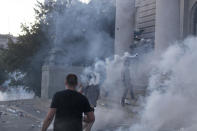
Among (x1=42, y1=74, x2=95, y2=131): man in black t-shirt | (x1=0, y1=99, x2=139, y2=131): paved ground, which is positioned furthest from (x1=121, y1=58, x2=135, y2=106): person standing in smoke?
(x1=42, y1=74, x2=95, y2=131): man in black t-shirt

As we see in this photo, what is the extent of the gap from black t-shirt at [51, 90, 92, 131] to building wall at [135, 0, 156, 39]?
39.9 ft

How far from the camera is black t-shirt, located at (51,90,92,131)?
14.3 ft

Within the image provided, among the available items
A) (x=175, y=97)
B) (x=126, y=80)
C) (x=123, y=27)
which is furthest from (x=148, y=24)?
(x=175, y=97)

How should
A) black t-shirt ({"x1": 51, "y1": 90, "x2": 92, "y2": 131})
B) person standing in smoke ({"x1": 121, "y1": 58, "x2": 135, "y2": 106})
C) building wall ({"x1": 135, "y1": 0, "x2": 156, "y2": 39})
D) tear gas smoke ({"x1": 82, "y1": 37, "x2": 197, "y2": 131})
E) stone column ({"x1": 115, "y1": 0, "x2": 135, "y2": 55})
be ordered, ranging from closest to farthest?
black t-shirt ({"x1": 51, "y1": 90, "x2": 92, "y2": 131}) → tear gas smoke ({"x1": 82, "y1": 37, "x2": 197, "y2": 131}) → person standing in smoke ({"x1": 121, "y1": 58, "x2": 135, "y2": 106}) → stone column ({"x1": 115, "y1": 0, "x2": 135, "y2": 55}) → building wall ({"x1": 135, "y1": 0, "x2": 156, "y2": 39})

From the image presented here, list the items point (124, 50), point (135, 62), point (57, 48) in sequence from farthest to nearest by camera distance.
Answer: point (57, 48) < point (124, 50) < point (135, 62)

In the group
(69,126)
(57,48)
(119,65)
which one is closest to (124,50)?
(119,65)

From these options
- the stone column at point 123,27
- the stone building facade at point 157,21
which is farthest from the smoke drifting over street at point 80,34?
the stone building facade at point 157,21

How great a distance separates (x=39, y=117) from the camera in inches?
492

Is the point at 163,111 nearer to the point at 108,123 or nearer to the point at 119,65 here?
the point at 108,123

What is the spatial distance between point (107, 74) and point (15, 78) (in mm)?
13898

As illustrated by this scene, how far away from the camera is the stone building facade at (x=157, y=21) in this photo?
12594 mm

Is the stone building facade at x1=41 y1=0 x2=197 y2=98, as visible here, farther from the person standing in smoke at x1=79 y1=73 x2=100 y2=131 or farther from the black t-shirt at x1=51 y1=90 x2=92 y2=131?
the black t-shirt at x1=51 y1=90 x2=92 y2=131

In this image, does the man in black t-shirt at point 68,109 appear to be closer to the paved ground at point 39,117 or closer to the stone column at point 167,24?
the paved ground at point 39,117

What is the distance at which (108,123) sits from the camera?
32.8ft
